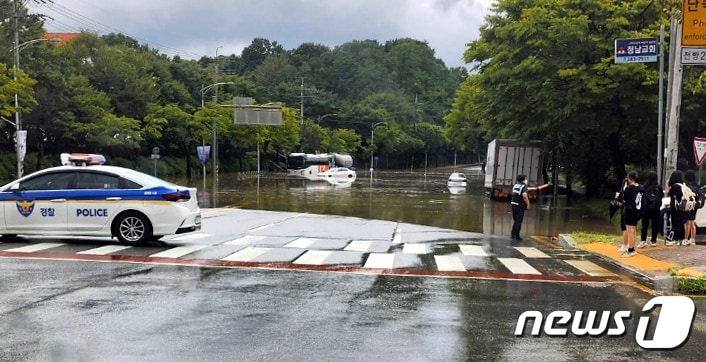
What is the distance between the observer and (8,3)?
164 ft

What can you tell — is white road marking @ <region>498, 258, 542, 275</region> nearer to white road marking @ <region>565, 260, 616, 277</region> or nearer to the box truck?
white road marking @ <region>565, 260, 616, 277</region>

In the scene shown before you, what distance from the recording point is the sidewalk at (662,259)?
10.7m

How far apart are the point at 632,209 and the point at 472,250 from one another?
11.2ft

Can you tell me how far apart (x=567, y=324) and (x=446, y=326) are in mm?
1383

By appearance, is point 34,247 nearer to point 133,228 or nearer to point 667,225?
point 133,228

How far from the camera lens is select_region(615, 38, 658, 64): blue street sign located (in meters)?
16.2

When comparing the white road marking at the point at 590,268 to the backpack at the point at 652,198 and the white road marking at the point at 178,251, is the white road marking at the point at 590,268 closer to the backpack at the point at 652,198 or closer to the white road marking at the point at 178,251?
the backpack at the point at 652,198

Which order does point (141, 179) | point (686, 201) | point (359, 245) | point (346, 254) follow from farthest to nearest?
1. point (359, 245)
2. point (686, 201)
3. point (141, 179)
4. point (346, 254)

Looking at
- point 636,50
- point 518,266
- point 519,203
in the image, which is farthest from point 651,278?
point 636,50

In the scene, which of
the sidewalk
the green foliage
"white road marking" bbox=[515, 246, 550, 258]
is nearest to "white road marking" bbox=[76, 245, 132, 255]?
"white road marking" bbox=[515, 246, 550, 258]

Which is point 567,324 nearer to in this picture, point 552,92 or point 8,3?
point 552,92

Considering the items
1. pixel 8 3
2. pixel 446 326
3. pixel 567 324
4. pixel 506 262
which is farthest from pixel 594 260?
pixel 8 3

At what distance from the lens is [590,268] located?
11906 mm

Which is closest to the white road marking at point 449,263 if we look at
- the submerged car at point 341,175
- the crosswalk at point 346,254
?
the crosswalk at point 346,254
